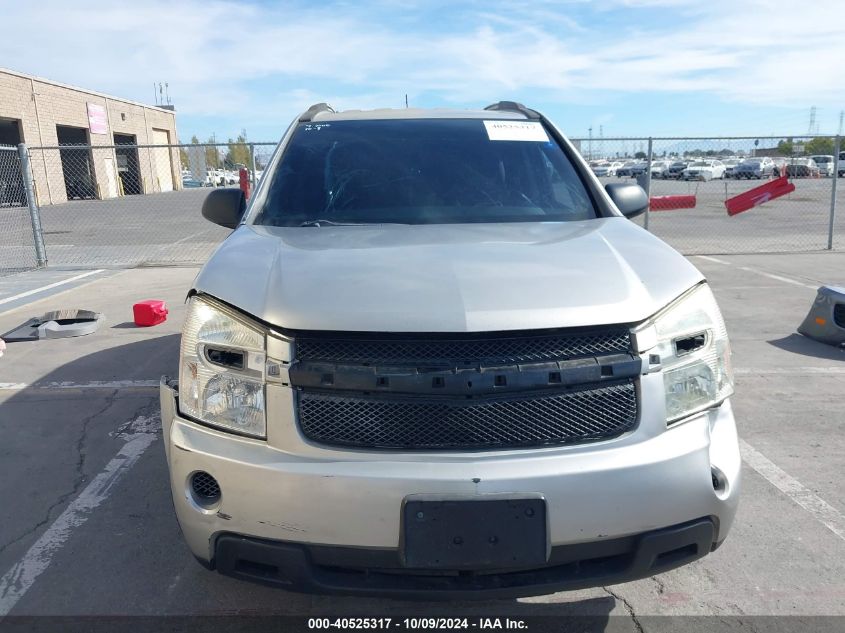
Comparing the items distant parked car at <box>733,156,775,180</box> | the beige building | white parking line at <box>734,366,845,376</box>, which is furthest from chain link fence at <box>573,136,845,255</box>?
the beige building

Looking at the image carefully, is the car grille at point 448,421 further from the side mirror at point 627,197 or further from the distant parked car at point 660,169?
the distant parked car at point 660,169

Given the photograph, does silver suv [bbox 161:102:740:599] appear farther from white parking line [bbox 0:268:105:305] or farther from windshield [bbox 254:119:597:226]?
A: white parking line [bbox 0:268:105:305]

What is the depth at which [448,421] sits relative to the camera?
2066mm

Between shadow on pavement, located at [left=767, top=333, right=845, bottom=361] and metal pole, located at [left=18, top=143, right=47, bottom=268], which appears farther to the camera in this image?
metal pole, located at [left=18, top=143, right=47, bottom=268]

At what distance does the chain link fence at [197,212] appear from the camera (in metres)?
12.5

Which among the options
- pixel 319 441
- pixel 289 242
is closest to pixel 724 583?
pixel 319 441

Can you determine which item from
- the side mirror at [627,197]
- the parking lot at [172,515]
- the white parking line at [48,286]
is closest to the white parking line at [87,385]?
the parking lot at [172,515]

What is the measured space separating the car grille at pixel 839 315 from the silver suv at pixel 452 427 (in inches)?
177

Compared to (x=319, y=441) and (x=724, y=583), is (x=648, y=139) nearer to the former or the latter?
(x=724, y=583)

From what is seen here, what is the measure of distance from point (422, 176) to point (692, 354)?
1730 millimetres

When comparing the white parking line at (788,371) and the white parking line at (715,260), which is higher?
the white parking line at (788,371)

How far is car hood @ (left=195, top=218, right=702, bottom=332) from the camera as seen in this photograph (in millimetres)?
2062

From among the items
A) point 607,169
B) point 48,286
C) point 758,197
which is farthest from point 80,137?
point 758,197

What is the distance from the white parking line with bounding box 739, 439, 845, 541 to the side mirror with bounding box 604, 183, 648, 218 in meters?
1.54
